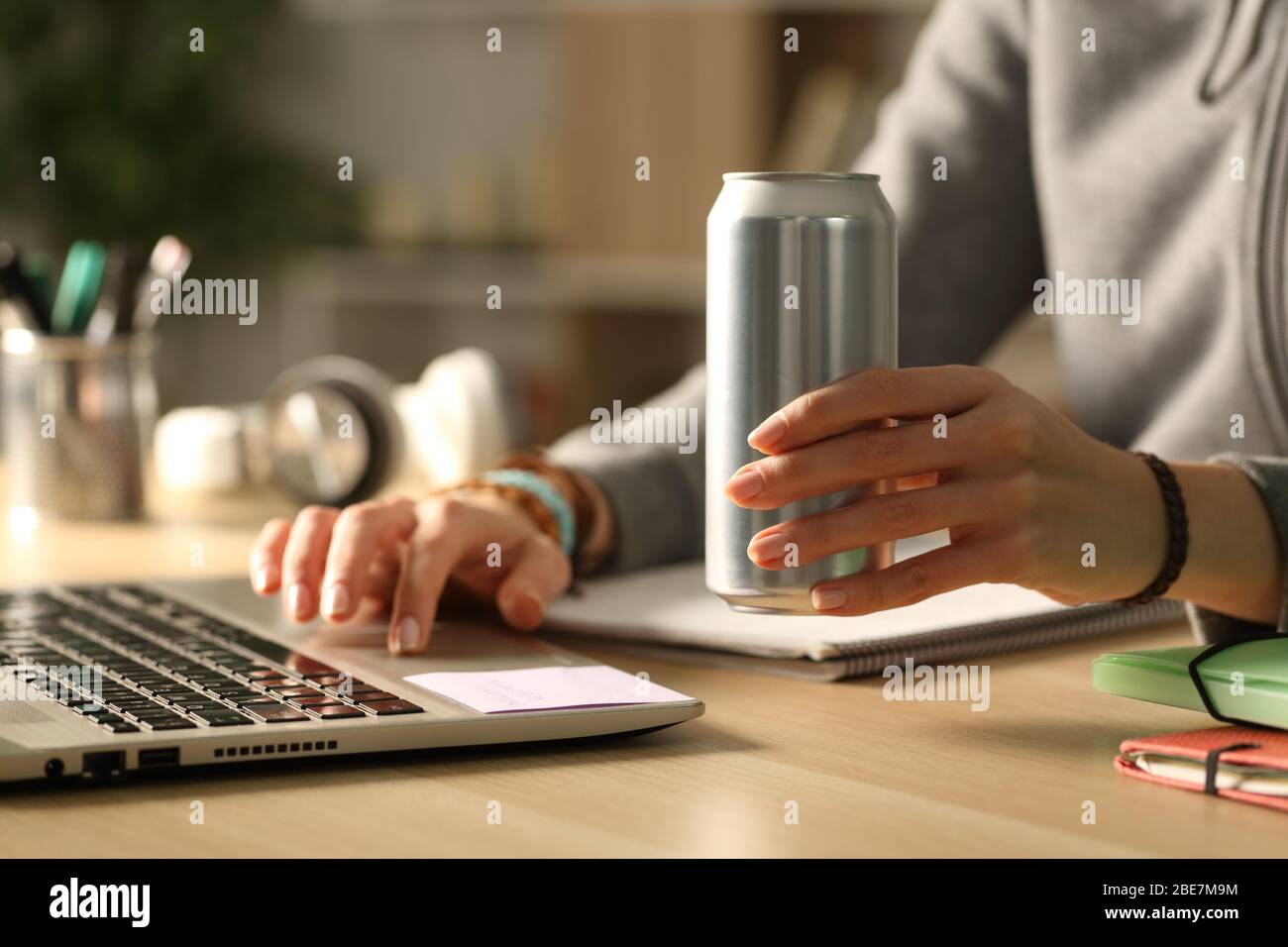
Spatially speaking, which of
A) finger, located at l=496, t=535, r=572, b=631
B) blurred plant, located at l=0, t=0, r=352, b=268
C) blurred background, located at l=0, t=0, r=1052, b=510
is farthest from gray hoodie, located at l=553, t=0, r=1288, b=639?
blurred plant, located at l=0, t=0, r=352, b=268

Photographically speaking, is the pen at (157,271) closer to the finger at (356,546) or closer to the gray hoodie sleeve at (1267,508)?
the finger at (356,546)

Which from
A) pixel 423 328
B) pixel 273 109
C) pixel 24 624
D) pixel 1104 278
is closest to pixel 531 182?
pixel 423 328

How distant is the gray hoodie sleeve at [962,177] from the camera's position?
1.23 metres

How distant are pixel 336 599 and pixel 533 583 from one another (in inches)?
4.7

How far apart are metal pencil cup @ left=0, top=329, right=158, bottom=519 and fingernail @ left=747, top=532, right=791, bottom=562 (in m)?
0.82

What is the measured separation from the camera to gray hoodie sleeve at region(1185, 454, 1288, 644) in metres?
0.75

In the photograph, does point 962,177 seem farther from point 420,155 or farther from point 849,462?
point 420,155

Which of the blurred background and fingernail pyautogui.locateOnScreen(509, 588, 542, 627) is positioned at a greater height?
the blurred background

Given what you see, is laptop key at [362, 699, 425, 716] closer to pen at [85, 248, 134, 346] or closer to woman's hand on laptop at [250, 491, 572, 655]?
woman's hand on laptop at [250, 491, 572, 655]

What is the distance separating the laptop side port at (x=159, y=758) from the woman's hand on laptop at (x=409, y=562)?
0.18 meters

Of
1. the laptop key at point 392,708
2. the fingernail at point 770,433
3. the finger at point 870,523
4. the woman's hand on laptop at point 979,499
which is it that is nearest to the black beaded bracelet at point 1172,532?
the woman's hand on laptop at point 979,499

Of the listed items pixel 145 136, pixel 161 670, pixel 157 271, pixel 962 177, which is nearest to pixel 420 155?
pixel 145 136
